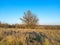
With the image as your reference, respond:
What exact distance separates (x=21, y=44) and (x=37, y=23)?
119ft

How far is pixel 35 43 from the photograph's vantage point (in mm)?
6477

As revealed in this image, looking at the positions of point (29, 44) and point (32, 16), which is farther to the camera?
point (32, 16)

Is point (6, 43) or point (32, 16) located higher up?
point (32, 16)

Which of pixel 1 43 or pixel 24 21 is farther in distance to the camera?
pixel 24 21

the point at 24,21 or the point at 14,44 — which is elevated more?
the point at 24,21

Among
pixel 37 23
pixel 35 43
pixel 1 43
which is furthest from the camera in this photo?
pixel 37 23

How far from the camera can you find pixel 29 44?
20.4 ft

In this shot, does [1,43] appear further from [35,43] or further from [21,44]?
[35,43]

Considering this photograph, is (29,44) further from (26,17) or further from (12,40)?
(26,17)

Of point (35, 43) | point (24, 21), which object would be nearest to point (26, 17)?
point (24, 21)

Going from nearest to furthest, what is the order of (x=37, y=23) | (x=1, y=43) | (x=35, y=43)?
(x=1, y=43) < (x=35, y=43) < (x=37, y=23)

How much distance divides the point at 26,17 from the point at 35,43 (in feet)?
123

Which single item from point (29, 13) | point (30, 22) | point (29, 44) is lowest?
point (29, 44)

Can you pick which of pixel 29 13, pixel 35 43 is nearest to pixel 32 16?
pixel 29 13
